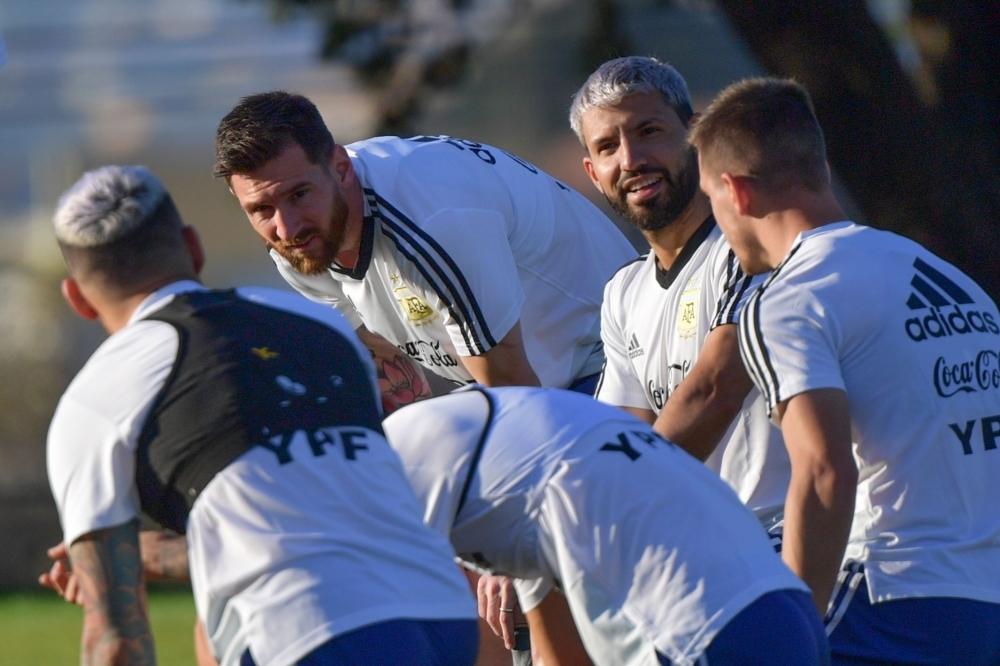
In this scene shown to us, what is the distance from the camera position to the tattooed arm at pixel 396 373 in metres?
5.13

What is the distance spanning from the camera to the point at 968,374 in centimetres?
341

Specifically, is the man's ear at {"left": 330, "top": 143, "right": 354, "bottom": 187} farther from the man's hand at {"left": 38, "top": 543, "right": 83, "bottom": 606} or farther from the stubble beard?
the man's hand at {"left": 38, "top": 543, "right": 83, "bottom": 606}

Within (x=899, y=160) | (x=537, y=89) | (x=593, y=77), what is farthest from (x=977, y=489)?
(x=537, y=89)

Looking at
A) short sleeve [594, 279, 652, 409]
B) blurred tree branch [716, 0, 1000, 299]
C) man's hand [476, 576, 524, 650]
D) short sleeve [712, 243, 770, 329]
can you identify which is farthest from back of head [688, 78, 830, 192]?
blurred tree branch [716, 0, 1000, 299]

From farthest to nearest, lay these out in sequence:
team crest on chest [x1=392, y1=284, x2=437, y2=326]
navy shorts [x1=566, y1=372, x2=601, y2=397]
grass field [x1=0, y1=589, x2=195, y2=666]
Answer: grass field [x1=0, y1=589, x2=195, y2=666], navy shorts [x1=566, y1=372, x2=601, y2=397], team crest on chest [x1=392, y1=284, x2=437, y2=326]

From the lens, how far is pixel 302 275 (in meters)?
5.09

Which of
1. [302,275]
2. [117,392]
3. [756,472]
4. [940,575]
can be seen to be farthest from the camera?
[302,275]

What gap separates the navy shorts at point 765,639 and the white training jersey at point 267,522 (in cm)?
57

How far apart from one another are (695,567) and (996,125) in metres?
4.96

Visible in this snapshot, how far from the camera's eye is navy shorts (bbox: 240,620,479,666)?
2855 mm

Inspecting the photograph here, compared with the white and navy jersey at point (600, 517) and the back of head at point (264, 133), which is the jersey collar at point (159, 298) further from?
the back of head at point (264, 133)

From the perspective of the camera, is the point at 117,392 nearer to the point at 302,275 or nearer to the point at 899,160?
the point at 302,275

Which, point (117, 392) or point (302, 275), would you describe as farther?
point (302, 275)

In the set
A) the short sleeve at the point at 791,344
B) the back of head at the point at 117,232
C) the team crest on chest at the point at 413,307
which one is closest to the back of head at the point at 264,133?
the team crest on chest at the point at 413,307
